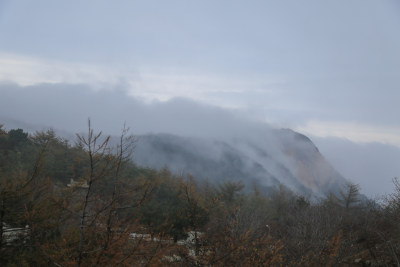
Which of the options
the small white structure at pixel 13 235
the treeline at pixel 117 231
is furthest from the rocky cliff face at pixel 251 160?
the small white structure at pixel 13 235

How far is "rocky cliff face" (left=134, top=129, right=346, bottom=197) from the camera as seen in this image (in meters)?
102

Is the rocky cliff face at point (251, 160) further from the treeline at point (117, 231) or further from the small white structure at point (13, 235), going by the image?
the small white structure at point (13, 235)

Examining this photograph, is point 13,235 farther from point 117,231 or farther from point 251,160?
point 251,160

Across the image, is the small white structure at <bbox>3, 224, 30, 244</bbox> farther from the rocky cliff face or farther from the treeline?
the rocky cliff face

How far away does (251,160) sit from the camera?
114188mm

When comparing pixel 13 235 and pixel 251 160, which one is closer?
pixel 13 235

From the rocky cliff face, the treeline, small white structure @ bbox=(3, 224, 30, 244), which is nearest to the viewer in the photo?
the treeline

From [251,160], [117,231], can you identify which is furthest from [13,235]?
[251,160]

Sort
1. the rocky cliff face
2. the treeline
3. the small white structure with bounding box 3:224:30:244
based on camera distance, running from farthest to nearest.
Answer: the rocky cliff face → the small white structure with bounding box 3:224:30:244 → the treeline

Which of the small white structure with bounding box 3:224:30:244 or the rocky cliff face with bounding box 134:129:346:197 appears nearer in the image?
the small white structure with bounding box 3:224:30:244

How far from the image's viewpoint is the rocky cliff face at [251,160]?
101750 millimetres

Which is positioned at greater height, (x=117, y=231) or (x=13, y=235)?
(x=117, y=231)

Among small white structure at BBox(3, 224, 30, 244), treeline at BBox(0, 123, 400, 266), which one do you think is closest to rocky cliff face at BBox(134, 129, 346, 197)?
treeline at BBox(0, 123, 400, 266)

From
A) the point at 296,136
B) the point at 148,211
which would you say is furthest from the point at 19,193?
the point at 296,136
